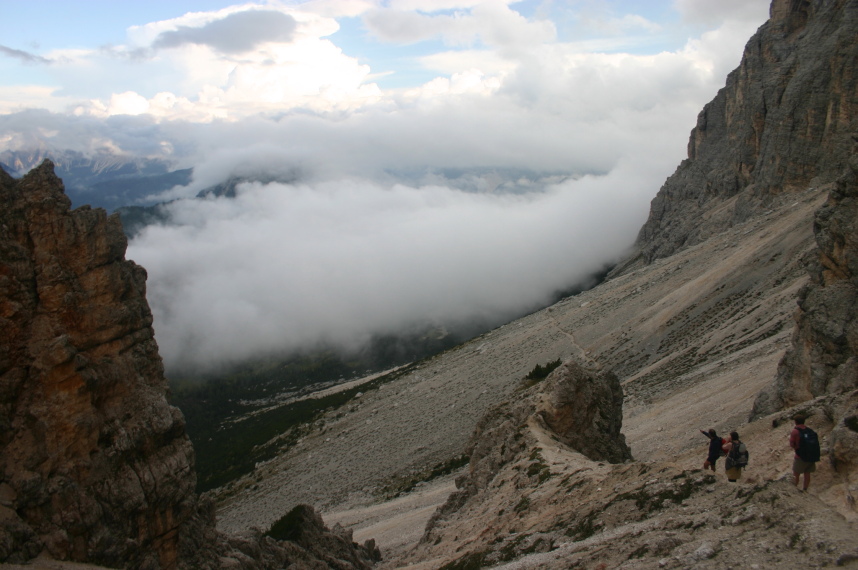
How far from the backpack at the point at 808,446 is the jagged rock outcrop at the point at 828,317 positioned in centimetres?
1113

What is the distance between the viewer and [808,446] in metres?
13.6

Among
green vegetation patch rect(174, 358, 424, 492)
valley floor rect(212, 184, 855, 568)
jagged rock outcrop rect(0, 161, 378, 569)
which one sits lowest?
green vegetation patch rect(174, 358, 424, 492)

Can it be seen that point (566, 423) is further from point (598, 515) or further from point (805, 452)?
point (805, 452)

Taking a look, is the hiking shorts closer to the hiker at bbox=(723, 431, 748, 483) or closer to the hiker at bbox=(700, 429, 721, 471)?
the hiker at bbox=(723, 431, 748, 483)

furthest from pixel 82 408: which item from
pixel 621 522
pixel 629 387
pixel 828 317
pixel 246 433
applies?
pixel 246 433

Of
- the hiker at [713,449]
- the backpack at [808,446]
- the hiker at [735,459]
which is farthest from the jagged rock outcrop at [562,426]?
the backpack at [808,446]

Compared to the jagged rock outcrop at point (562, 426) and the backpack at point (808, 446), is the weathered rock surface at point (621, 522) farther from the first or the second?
the backpack at point (808, 446)

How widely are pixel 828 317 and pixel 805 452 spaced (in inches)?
575

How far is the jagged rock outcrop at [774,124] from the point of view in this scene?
73.6m

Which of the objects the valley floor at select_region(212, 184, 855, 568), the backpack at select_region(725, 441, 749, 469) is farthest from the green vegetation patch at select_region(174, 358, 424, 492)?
the backpack at select_region(725, 441, 749, 469)

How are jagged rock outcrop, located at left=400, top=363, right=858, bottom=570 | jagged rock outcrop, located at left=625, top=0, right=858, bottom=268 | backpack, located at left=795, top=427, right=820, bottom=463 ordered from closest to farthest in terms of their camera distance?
jagged rock outcrop, located at left=400, top=363, right=858, bottom=570 < backpack, located at left=795, top=427, right=820, bottom=463 < jagged rock outcrop, located at left=625, top=0, right=858, bottom=268

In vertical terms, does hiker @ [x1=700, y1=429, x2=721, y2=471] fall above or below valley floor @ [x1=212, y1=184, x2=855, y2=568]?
above

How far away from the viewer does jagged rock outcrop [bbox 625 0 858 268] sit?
242 feet

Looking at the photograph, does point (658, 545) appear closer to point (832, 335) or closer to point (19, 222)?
point (832, 335)
